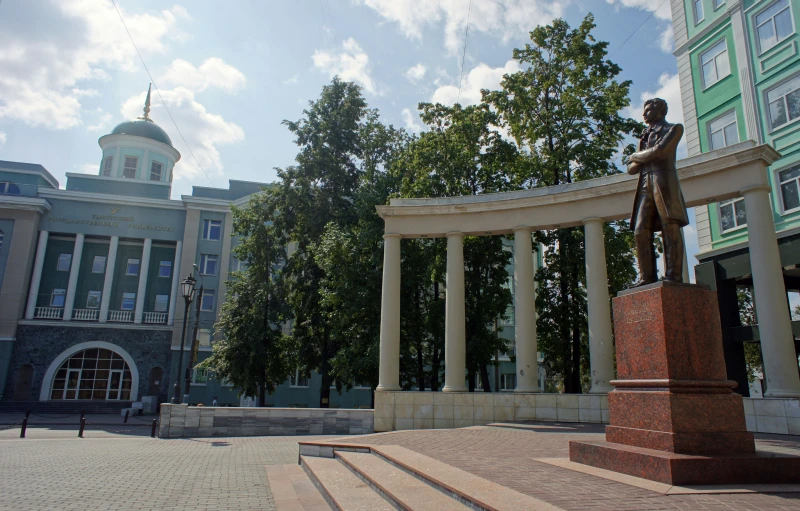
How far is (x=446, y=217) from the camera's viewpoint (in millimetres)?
19500

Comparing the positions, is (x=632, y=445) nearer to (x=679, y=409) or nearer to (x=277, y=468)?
(x=679, y=409)

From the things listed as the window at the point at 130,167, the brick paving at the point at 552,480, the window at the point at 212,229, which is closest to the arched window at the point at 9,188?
the window at the point at 130,167

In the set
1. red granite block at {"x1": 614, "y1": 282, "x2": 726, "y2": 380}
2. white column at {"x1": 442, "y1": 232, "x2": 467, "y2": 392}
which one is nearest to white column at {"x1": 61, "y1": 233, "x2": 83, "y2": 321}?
white column at {"x1": 442, "y1": 232, "x2": 467, "y2": 392}

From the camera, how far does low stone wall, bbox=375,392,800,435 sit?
53.3 feet

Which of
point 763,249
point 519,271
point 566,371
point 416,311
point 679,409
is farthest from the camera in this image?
point 416,311

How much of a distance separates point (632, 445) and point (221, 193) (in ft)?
142

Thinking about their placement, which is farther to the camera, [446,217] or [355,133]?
[355,133]

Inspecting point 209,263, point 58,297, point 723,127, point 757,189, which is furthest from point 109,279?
point 757,189

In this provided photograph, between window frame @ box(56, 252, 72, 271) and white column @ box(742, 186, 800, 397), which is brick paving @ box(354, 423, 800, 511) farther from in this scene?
window frame @ box(56, 252, 72, 271)

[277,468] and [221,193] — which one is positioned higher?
[221,193]

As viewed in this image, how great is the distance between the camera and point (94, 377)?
131ft

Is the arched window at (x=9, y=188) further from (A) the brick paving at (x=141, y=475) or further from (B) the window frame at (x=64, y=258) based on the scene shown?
(A) the brick paving at (x=141, y=475)

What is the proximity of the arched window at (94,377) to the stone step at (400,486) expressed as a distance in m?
37.4

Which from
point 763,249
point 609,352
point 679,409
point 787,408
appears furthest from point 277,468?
point 763,249
